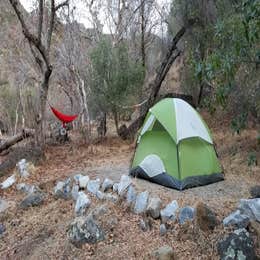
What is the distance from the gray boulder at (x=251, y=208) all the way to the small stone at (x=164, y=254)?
0.75 meters

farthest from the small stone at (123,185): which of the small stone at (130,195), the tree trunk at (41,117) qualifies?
the tree trunk at (41,117)

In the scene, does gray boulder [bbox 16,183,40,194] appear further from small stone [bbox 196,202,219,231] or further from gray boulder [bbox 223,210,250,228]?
gray boulder [bbox 223,210,250,228]

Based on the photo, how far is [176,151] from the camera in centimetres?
397

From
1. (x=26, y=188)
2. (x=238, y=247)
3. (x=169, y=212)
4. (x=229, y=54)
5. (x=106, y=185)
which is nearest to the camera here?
(x=229, y=54)

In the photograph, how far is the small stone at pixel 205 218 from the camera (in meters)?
2.94

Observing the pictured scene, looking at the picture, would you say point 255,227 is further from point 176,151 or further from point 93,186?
point 93,186

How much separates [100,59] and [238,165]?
131 inches

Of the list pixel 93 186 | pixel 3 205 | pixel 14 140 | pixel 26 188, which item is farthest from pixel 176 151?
pixel 14 140

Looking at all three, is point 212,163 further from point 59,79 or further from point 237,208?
point 59,79

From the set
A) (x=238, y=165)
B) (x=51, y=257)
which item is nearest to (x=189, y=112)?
(x=238, y=165)

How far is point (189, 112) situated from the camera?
4.28 m

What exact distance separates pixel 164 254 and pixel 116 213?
817mm

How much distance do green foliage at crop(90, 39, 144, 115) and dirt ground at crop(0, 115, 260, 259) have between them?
1.35 meters

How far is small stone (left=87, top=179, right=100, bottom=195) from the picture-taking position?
3962mm
